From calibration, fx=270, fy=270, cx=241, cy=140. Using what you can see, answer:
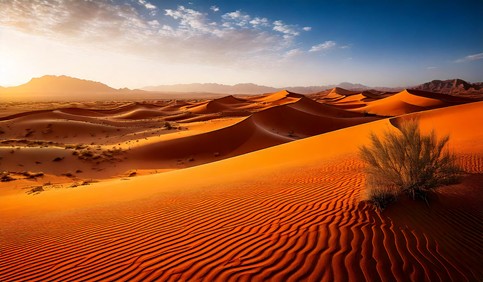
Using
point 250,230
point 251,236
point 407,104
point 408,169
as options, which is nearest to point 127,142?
point 250,230

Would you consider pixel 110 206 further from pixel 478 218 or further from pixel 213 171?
pixel 478 218

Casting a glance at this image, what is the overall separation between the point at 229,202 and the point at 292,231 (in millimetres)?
2088

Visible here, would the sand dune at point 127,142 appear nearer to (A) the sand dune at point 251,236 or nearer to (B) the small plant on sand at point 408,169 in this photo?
(A) the sand dune at point 251,236

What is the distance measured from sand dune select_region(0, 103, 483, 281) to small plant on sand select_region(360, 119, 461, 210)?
1.14ft

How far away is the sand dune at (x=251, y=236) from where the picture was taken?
3520mm

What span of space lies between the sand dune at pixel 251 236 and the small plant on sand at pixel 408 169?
0.35m

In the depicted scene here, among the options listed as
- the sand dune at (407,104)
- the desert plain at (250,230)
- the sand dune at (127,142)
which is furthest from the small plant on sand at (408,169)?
the sand dune at (407,104)

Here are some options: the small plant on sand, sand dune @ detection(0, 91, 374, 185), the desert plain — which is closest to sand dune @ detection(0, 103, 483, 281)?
the desert plain

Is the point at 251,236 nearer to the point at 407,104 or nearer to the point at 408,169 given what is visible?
the point at 408,169

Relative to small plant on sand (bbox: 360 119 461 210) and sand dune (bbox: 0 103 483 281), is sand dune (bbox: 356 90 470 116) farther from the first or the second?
sand dune (bbox: 0 103 483 281)

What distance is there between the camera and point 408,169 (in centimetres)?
529

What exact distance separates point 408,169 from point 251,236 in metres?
3.39

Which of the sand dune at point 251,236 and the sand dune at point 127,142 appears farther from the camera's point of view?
the sand dune at point 127,142

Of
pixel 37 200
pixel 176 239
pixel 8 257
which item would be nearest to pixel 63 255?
pixel 8 257
